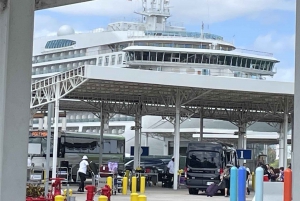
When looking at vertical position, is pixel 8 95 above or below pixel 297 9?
below

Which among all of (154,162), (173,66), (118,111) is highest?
(173,66)

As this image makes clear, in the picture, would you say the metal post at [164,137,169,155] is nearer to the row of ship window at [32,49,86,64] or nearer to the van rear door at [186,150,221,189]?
the row of ship window at [32,49,86,64]

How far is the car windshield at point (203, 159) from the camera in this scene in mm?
31438

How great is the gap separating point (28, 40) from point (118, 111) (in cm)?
3265

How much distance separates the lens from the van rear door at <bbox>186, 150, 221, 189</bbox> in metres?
30.9

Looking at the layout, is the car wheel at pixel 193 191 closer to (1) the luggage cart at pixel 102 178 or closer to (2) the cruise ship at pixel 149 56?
(1) the luggage cart at pixel 102 178

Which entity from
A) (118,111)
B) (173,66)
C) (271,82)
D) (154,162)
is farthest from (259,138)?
(271,82)

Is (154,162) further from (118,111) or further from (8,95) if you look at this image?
(8,95)

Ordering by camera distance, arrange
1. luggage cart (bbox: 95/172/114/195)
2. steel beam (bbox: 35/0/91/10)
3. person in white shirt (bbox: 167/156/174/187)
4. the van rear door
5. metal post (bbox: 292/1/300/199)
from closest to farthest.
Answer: metal post (bbox: 292/1/300/199) → steel beam (bbox: 35/0/91/10) → luggage cart (bbox: 95/172/114/195) → the van rear door → person in white shirt (bbox: 167/156/174/187)

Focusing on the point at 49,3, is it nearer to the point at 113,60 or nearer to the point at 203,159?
the point at 203,159

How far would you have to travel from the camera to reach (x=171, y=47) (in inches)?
2670

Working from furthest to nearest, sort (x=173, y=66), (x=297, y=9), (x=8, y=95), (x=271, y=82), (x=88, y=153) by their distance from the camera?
1. (x=173, y=66)
2. (x=88, y=153)
3. (x=271, y=82)
4. (x=8, y=95)
5. (x=297, y=9)

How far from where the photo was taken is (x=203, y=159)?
31672 mm

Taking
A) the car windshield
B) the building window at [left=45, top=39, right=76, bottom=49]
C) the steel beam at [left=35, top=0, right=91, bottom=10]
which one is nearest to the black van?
the car windshield
